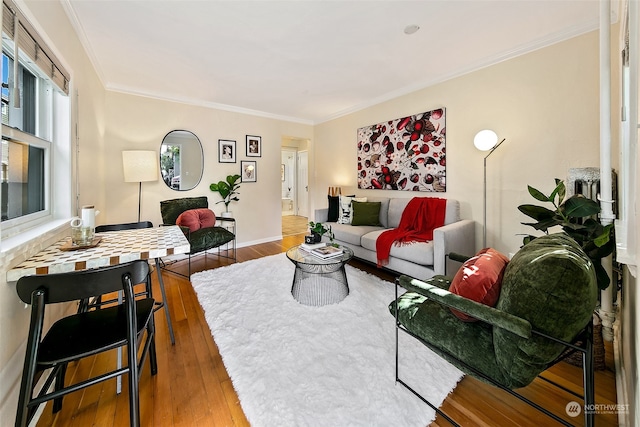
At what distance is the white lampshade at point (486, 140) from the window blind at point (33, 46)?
3.52 meters

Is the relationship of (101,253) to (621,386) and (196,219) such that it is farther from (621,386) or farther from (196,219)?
(621,386)

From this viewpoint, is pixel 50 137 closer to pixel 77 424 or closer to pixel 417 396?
pixel 77 424

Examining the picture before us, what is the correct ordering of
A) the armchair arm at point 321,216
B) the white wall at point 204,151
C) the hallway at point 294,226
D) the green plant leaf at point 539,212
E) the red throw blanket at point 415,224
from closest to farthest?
1. the green plant leaf at point 539,212
2. the red throw blanket at point 415,224
3. the white wall at point 204,151
4. the armchair arm at point 321,216
5. the hallway at point 294,226

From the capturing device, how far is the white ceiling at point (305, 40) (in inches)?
79.7

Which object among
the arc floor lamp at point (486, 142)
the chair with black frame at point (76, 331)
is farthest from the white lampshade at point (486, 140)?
the chair with black frame at point (76, 331)

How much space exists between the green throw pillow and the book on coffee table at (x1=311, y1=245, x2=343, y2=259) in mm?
1269

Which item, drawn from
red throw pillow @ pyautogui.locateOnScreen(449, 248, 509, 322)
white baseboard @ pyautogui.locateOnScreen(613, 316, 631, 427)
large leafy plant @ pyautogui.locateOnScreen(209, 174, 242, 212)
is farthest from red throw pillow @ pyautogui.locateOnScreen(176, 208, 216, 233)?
white baseboard @ pyautogui.locateOnScreen(613, 316, 631, 427)

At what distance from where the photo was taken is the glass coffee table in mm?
2453

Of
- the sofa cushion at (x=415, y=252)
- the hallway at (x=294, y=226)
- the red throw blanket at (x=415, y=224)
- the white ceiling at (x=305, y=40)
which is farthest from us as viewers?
the hallway at (x=294, y=226)

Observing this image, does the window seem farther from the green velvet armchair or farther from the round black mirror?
the green velvet armchair

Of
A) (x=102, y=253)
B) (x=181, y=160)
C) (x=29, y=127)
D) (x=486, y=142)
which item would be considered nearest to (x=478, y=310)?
(x=102, y=253)

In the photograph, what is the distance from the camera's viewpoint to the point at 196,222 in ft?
11.5

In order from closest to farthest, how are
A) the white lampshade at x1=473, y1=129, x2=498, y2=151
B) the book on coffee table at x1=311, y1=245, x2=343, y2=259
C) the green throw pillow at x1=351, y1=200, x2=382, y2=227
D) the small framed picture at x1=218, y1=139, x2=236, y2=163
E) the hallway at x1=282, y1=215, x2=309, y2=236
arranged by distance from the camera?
the book on coffee table at x1=311, y1=245, x2=343, y2=259, the white lampshade at x1=473, y1=129, x2=498, y2=151, the green throw pillow at x1=351, y1=200, x2=382, y2=227, the small framed picture at x1=218, y1=139, x2=236, y2=163, the hallway at x1=282, y1=215, x2=309, y2=236

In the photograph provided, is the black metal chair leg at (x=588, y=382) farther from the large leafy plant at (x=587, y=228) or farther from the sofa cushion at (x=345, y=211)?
the sofa cushion at (x=345, y=211)
